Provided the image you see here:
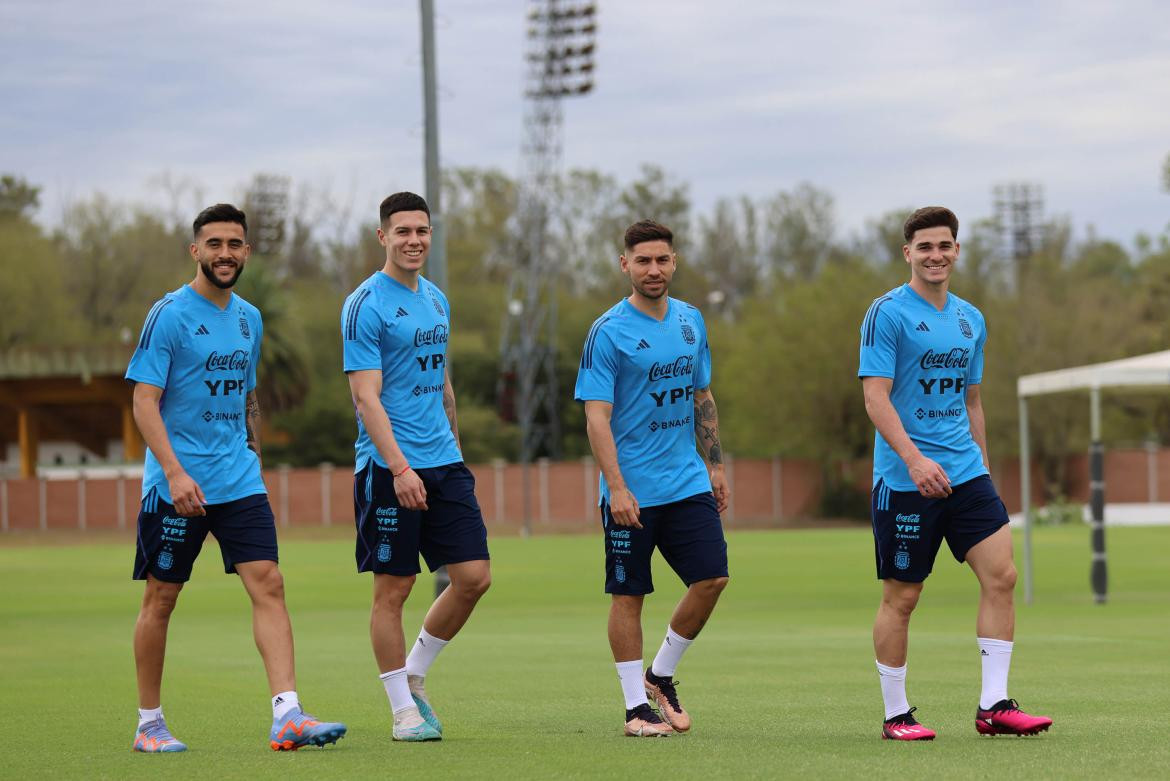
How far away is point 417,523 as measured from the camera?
8195mm

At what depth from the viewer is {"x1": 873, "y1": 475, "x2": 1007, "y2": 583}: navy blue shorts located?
7883mm

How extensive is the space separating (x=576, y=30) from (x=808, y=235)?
30.9m

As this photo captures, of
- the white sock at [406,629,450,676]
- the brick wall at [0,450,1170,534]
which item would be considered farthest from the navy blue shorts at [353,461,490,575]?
the brick wall at [0,450,1170,534]

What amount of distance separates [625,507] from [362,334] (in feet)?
4.85

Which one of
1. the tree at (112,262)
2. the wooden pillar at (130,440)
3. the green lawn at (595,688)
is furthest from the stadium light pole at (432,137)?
the tree at (112,262)

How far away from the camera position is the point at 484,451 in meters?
74.0

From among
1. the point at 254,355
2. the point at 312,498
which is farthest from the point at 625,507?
the point at 312,498

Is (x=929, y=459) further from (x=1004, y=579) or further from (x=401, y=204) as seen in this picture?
(x=401, y=204)

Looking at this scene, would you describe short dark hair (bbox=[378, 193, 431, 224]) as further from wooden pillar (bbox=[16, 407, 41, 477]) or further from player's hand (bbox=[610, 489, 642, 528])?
wooden pillar (bbox=[16, 407, 41, 477])

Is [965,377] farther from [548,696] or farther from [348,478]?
[348,478]

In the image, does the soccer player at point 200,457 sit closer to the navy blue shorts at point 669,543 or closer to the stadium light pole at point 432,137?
the navy blue shorts at point 669,543

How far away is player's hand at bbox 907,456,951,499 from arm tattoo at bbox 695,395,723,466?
4.43ft

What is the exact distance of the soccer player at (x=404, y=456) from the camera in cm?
815

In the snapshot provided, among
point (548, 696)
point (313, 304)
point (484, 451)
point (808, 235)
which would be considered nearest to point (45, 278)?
point (313, 304)
